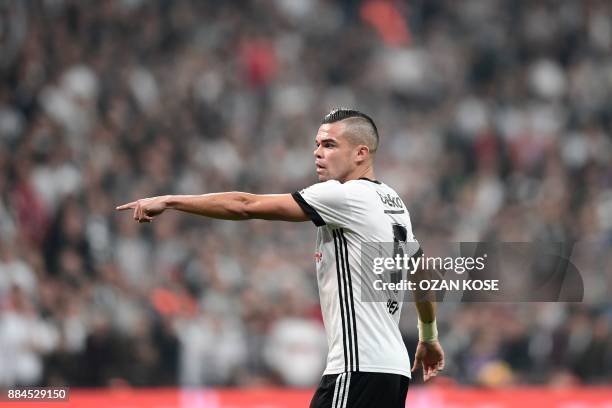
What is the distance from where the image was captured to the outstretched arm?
17.6ft

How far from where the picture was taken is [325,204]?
218 inches

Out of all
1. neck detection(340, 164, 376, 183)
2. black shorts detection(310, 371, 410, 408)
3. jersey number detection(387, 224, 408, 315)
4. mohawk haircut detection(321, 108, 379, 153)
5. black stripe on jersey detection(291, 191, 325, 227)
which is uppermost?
mohawk haircut detection(321, 108, 379, 153)

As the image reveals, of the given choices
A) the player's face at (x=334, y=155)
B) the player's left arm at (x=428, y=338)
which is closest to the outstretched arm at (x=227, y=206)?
the player's face at (x=334, y=155)

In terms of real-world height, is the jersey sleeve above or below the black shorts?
above

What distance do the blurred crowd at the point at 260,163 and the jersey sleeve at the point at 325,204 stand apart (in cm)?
529

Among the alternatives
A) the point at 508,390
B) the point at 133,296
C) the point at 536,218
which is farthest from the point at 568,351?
the point at 133,296

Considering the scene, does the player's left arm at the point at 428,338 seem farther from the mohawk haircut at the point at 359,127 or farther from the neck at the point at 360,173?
the mohawk haircut at the point at 359,127

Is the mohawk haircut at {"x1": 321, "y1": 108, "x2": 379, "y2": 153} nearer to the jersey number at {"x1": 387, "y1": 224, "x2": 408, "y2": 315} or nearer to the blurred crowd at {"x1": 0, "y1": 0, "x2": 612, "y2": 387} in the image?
the jersey number at {"x1": 387, "y1": 224, "x2": 408, "y2": 315}

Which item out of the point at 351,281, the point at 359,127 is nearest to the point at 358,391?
the point at 351,281

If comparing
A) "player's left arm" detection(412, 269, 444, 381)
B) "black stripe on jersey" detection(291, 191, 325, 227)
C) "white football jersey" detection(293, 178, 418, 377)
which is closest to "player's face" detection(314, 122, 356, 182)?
"white football jersey" detection(293, 178, 418, 377)

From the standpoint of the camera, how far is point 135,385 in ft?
35.1

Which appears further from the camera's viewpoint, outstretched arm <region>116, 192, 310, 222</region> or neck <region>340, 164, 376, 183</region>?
neck <region>340, 164, 376, 183</region>

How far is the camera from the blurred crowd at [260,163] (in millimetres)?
11219

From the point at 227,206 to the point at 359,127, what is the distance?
0.79 metres
